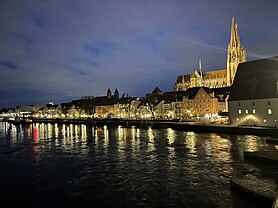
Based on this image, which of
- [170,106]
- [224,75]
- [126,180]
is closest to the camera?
[126,180]

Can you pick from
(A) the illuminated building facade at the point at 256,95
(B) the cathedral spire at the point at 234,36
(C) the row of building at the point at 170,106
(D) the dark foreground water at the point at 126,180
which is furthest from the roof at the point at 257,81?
(B) the cathedral spire at the point at 234,36

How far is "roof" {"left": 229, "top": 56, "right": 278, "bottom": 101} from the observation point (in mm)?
50594

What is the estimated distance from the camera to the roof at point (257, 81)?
1992 inches

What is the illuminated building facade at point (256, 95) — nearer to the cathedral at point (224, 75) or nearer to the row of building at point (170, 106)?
the row of building at point (170, 106)

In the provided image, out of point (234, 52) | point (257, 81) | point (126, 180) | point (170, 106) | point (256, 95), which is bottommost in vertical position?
point (126, 180)

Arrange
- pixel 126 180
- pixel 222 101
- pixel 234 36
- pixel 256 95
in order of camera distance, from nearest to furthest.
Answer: pixel 126 180, pixel 256 95, pixel 222 101, pixel 234 36

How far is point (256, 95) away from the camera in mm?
51656

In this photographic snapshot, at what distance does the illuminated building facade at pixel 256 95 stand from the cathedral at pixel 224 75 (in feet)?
216

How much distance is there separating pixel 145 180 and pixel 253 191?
678cm

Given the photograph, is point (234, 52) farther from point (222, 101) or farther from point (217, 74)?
point (222, 101)

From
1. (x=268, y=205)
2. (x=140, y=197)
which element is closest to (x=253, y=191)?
(x=268, y=205)

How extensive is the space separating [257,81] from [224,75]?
84.6 meters

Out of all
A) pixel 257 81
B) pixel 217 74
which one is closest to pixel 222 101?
pixel 257 81

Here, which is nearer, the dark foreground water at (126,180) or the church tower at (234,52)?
the dark foreground water at (126,180)
